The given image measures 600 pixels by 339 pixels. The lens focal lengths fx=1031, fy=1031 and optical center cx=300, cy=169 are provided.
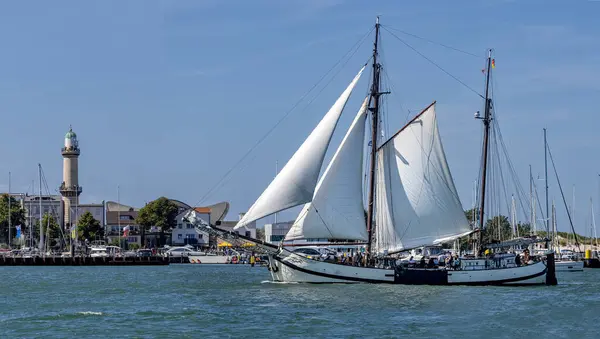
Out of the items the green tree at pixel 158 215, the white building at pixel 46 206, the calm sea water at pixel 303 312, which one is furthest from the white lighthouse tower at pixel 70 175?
the calm sea water at pixel 303 312

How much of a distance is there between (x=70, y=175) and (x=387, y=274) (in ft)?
398

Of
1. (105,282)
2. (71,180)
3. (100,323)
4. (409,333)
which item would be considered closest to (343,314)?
(409,333)

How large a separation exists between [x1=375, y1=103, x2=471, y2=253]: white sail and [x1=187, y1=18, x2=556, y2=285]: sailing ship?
6 centimetres

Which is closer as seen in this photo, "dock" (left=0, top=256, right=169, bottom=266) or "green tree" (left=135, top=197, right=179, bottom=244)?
"dock" (left=0, top=256, right=169, bottom=266)

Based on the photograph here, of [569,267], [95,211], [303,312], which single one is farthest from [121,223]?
[303,312]

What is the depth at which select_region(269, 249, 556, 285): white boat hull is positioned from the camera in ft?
201

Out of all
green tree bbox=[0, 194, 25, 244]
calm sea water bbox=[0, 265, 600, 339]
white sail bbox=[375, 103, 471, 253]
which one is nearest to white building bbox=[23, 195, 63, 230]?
green tree bbox=[0, 194, 25, 244]

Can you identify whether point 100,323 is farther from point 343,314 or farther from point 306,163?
point 306,163

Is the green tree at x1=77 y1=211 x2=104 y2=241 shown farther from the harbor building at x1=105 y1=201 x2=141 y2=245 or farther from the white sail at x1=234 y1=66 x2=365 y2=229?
the white sail at x1=234 y1=66 x2=365 y2=229

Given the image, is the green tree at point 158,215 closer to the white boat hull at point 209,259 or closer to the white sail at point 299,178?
the white boat hull at point 209,259

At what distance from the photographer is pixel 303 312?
46.1 m

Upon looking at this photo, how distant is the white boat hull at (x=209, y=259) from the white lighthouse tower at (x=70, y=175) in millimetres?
35748

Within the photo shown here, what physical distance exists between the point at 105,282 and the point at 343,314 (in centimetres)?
3533

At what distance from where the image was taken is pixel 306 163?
58844 mm
